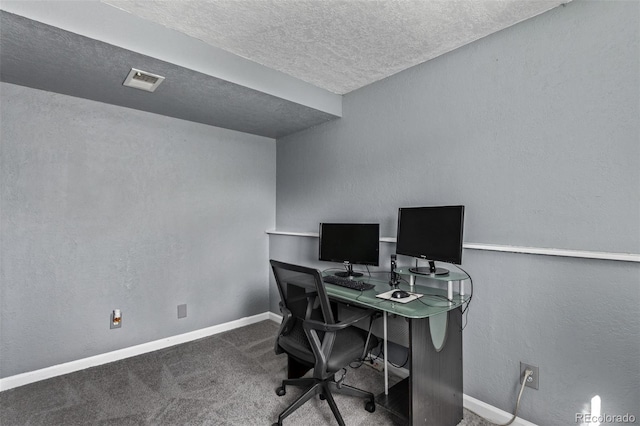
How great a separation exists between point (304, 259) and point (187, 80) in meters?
2.13

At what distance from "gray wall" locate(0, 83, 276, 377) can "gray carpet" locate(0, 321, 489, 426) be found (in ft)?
1.05

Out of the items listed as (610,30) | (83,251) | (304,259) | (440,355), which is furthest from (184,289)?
(610,30)

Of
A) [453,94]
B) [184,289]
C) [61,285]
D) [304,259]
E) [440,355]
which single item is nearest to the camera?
[440,355]

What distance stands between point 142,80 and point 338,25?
1.52 meters

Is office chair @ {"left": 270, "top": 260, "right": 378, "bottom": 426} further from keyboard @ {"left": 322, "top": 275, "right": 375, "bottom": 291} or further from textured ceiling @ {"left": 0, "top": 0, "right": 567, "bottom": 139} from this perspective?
textured ceiling @ {"left": 0, "top": 0, "right": 567, "bottom": 139}

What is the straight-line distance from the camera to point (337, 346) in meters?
1.90

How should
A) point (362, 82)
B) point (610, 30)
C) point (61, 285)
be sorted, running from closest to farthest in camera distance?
point (610, 30) < point (61, 285) < point (362, 82)

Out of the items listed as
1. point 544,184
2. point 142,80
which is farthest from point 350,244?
point 142,80

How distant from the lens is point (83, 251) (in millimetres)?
2617

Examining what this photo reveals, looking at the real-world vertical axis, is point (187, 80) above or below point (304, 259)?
above

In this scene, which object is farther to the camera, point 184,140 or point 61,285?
point 184,140

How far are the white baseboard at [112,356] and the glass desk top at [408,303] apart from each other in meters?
1.73

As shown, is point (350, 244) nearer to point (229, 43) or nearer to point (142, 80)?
point (229, 43)

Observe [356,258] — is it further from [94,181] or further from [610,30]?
[94,181]
